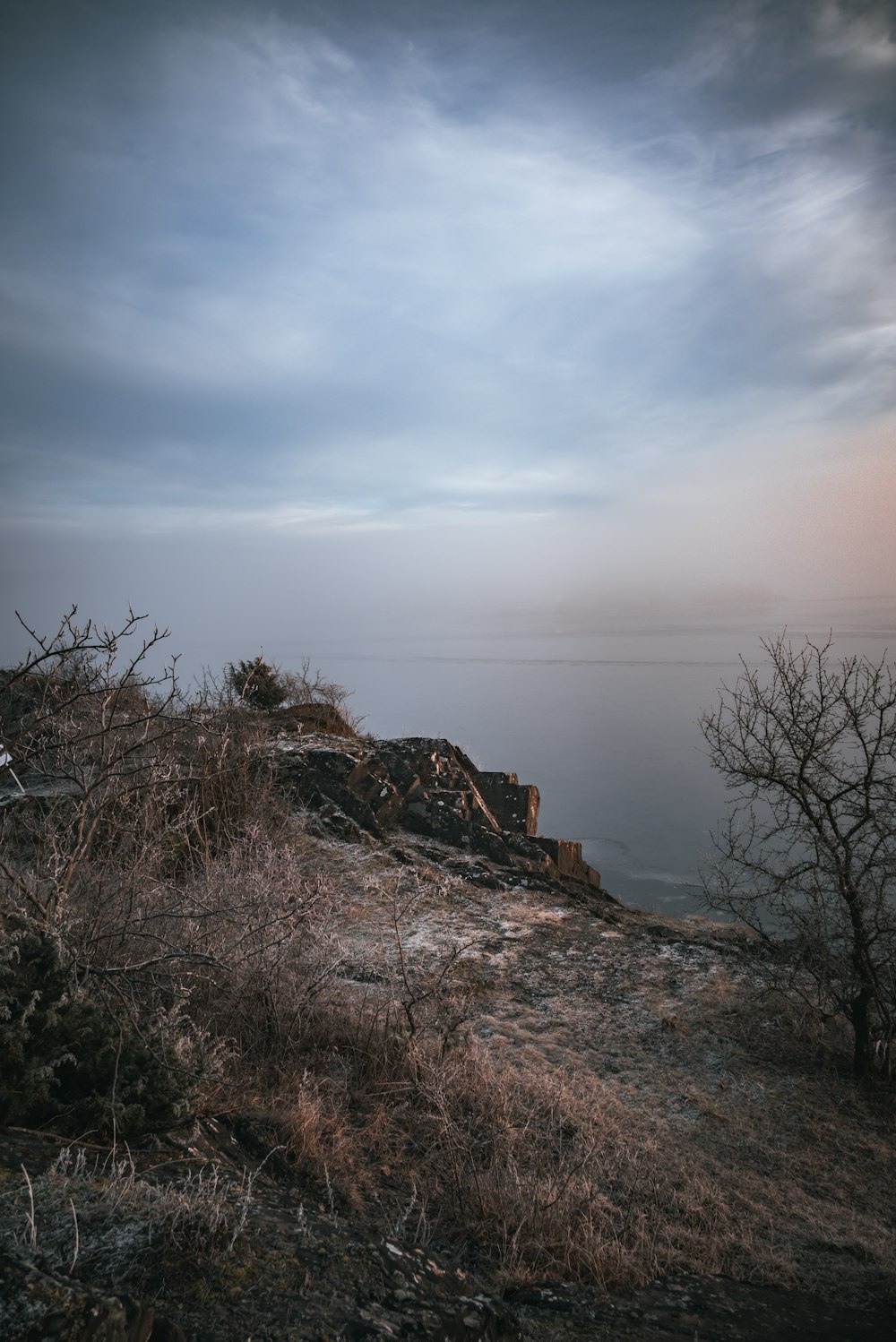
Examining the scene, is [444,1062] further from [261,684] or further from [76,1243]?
[261,684]

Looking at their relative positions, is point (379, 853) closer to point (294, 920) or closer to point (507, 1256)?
point (294, 920)

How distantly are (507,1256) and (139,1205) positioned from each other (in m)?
1.73

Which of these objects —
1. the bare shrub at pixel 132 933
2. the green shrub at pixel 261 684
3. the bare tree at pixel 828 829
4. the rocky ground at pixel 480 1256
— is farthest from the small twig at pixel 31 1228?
the green shrub at pixel 261 684

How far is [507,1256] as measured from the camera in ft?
10.3

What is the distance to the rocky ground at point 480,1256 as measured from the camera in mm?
2023

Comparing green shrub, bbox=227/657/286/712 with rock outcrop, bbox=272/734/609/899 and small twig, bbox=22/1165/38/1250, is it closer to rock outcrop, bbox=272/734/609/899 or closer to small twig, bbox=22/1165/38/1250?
rock outcrop, bbox=272/734/609/899

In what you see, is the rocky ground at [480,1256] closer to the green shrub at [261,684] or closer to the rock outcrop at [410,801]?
the rock outcrop at [410,801]

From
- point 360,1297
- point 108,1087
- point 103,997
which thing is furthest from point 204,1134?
point 360,1297

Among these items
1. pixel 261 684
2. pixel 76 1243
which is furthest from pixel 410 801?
pixel 76 1243

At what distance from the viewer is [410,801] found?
37.4 ft

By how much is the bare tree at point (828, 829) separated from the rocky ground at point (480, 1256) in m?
0.77

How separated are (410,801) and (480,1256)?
27.1 feet

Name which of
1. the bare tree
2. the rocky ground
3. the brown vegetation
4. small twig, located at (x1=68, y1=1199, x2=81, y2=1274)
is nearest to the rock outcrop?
the rocky ground

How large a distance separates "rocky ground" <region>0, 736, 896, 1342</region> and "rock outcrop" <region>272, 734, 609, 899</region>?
0.47 m
